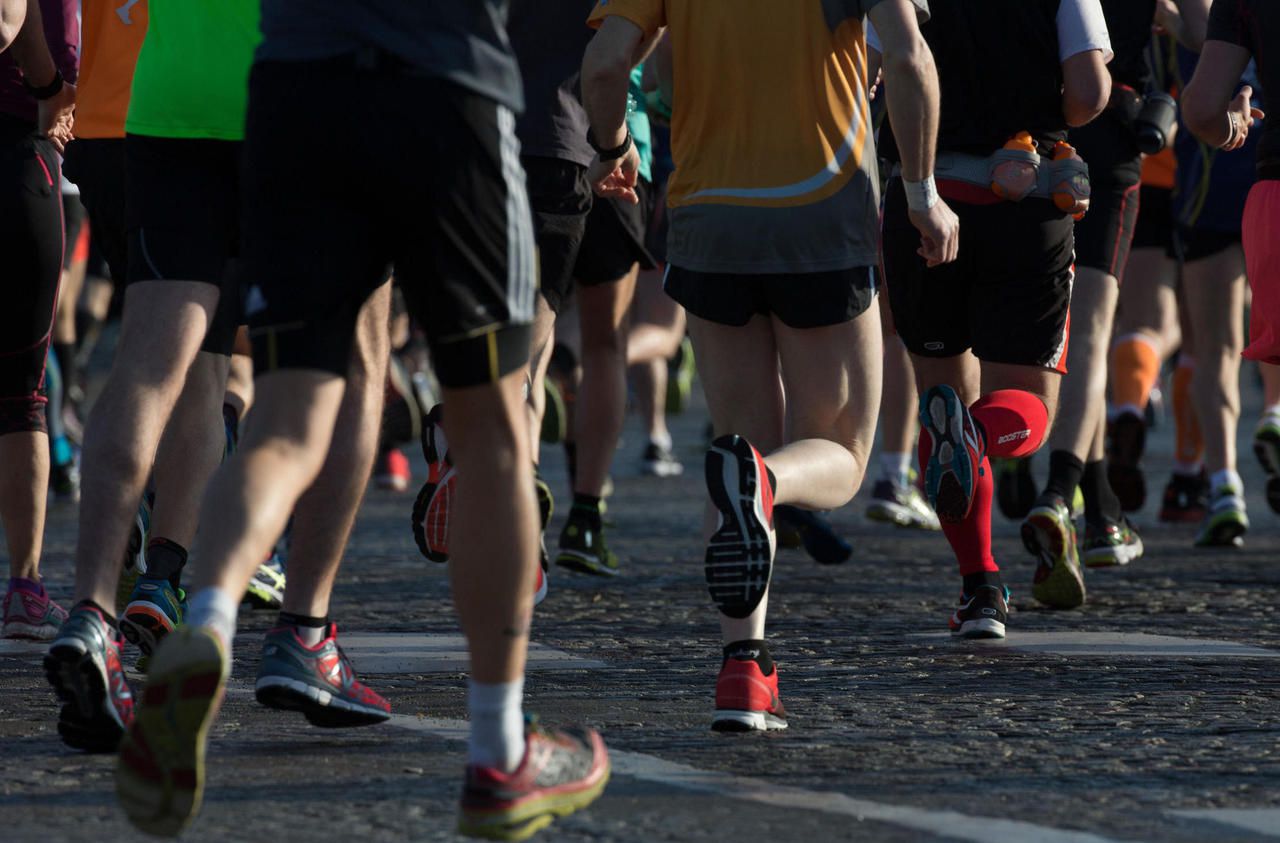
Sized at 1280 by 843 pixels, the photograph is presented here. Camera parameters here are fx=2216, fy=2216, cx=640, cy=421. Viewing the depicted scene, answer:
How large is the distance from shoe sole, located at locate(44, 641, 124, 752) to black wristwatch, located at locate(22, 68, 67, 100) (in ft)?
5.60

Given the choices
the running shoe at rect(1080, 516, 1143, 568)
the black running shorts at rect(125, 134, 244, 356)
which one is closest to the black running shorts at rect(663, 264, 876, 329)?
the black running shorts at rect(125, 134, 244, 356)

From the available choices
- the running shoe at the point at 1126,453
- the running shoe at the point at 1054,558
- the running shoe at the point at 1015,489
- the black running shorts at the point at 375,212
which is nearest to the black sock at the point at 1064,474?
the running shoe at the point at 1054,558

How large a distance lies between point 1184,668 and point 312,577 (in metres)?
2.17

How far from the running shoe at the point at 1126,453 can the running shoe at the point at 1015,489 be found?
0.47m

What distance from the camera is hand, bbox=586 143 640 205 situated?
17.5 feet

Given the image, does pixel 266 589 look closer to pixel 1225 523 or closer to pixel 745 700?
pixel 745 700

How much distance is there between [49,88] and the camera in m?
5.24

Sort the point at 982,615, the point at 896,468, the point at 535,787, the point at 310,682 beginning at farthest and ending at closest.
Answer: the point at 896,468 → the point at 982,615 → the point at 310,682 → the point at 535,787

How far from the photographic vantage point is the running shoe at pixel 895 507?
8.81 meters

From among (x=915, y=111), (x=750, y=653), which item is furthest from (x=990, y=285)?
(x=750, y=653)

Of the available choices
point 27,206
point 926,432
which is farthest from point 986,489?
point 27,206

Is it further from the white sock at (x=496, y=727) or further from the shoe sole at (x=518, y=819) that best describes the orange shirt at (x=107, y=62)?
the shoe sole at (x=518, y=819)

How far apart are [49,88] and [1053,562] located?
3070 mm

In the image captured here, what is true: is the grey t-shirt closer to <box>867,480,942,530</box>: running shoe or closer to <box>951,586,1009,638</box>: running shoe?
<box>951,586,1009,638</box>: running shoe
